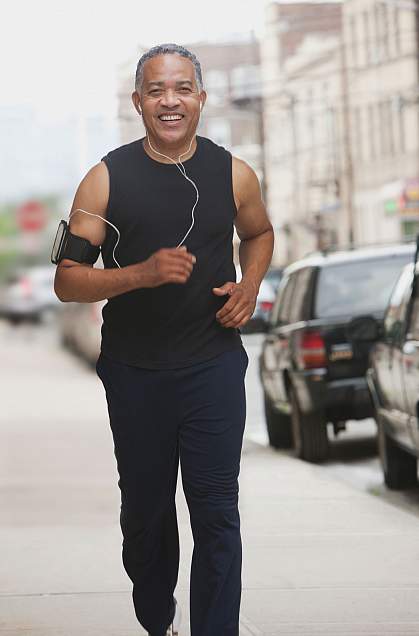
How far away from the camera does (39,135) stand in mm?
36031

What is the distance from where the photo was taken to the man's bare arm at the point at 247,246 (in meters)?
5.35

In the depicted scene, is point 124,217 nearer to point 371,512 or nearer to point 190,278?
point 190,278

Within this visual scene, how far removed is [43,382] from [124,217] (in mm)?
22892

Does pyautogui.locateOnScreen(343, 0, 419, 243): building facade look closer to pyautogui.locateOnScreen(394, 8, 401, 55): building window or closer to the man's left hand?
pyautogui.locateOnScreen(394, 8, 401, 55): building window

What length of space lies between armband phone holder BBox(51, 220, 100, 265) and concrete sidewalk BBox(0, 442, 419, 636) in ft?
5.27

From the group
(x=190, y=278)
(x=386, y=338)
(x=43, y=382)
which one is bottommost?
(x=43, y=382)

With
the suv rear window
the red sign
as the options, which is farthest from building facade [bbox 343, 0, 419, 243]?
the suv rear window

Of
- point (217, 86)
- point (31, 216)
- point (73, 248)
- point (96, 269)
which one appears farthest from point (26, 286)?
point (217, 86)

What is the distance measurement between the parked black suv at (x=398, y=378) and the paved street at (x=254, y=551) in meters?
0.36

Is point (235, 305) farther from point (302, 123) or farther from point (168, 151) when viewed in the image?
point (302, 123)

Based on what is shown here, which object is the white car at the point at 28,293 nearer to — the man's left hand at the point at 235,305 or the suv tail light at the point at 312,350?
the suv tail light at the point at 312,350

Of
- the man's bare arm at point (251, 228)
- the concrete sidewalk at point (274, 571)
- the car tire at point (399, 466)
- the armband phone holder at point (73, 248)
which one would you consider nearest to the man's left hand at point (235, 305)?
the man's bare arm at point (251, 228)

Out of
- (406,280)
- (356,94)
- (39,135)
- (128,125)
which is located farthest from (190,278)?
(356,94)

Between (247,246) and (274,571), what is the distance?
2.42 m
